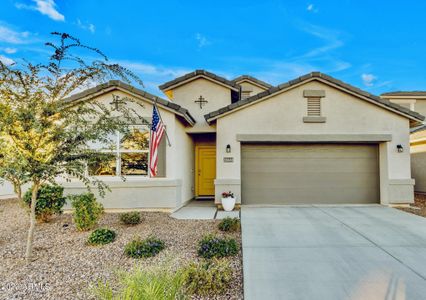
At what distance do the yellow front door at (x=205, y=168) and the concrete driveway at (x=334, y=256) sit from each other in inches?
195

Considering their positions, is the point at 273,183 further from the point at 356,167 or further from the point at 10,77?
the point at 10,77

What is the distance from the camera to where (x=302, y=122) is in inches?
383

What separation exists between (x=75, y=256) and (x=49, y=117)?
276cm

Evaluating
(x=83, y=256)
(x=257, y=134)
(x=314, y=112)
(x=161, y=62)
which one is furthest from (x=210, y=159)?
(x=161, y=62)

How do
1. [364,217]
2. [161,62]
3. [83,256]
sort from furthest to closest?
[161,62], [364,217], [83,256]

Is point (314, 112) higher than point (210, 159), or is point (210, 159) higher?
point (314, 112)

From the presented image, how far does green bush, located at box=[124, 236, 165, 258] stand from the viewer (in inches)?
194

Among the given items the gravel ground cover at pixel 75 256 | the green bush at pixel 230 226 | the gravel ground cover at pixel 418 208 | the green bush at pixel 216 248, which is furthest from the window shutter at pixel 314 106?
the green bush at pixel 216 248

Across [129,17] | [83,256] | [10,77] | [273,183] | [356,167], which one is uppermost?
[129,17]

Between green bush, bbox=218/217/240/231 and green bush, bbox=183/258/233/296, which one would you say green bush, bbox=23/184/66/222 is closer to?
green bush, bbox=218/217/240/231

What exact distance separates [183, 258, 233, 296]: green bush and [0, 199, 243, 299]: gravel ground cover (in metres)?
0.14

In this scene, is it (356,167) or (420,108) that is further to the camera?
(420,108)

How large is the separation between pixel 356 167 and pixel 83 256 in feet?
31.8

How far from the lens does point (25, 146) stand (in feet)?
14.9
